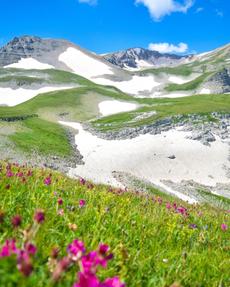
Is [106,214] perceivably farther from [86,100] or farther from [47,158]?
[86,100]

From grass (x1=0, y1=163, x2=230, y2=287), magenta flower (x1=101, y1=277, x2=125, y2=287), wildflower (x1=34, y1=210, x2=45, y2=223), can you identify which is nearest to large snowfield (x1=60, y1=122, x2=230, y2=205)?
grass (x1=0, y1=163, x2=230, y2=287)

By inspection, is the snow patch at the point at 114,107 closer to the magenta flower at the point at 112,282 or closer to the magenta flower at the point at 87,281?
the magenta flower at the point at 112,282

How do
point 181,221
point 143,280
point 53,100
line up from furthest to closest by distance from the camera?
point 53,100 < point 181,221 < point 143,280

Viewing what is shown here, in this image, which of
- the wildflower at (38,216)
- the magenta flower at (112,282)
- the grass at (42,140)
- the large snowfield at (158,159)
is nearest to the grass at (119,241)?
the wildflower at (38,216)

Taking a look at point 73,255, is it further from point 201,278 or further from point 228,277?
point 228,277

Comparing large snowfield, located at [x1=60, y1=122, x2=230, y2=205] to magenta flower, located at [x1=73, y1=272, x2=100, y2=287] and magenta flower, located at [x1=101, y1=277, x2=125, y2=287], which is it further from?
magenta flower, located at [x1=73, y1=272, x2=100, y2=287]

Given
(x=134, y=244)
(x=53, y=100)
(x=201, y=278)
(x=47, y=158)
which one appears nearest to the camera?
(x=201, y=278)

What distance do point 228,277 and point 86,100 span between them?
17904 centimetres

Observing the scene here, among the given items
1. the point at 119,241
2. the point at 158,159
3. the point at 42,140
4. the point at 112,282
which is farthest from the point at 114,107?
the point at 112,282

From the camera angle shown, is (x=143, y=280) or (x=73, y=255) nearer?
(x=73, y=255)

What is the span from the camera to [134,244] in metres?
4.88

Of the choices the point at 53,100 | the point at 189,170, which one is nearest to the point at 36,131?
the point at 189,170

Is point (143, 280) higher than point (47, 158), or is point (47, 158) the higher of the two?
point (143, 280)

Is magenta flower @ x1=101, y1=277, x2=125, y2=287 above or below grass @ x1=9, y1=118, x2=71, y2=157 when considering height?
above
